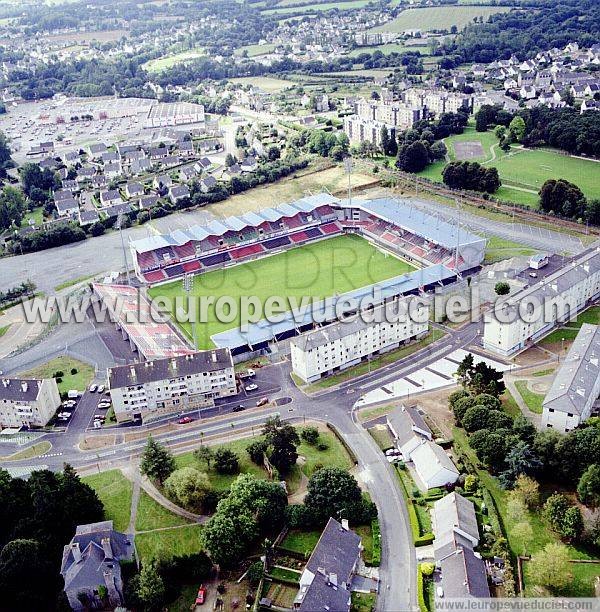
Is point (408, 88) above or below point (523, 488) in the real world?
above

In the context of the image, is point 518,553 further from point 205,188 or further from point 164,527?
point 205,188

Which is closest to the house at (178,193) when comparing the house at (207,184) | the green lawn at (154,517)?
the house at (207,184)

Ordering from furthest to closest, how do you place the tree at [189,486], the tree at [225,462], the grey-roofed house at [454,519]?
1. the tree at [225,462]
2. the tree at [189,486]
3. the grey-roofed house at [454,519]

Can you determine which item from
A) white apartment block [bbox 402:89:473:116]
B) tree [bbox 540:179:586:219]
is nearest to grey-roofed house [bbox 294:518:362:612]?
tree [bbox 540:179:586:219]

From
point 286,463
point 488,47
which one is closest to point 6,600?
point 286,463

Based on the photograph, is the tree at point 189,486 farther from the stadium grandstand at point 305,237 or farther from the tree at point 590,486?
the stadium grandstand at point 305,237

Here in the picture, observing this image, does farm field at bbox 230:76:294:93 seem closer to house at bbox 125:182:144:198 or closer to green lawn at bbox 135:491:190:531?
house at bbox 125:182:144:198

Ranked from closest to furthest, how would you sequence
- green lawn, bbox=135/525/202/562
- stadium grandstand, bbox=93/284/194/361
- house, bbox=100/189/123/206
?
green lawn, bbox=135/525/202/562, stadium grandstand, bbox=93/284/194/361, house, bbox=100/189/123/206
